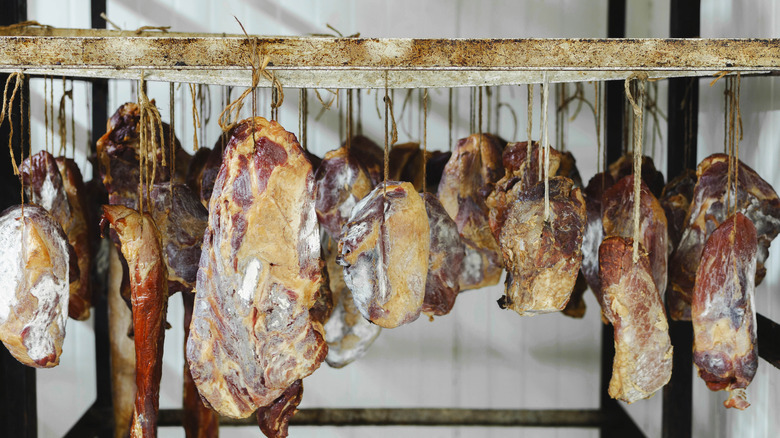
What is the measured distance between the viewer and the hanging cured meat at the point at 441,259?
100 inches

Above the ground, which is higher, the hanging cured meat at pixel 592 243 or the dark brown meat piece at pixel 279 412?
the hanging cured meat at pixel 592 243

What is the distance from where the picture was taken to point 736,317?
2.26 m

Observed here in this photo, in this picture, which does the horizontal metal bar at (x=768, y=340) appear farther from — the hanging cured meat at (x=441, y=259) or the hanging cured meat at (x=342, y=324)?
the hanging cured meat at (x=342, y=324)

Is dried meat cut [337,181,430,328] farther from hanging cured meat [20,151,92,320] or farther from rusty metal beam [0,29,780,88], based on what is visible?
hanging cured meat [20,151,92,320]

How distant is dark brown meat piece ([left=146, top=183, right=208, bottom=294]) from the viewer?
250 cm

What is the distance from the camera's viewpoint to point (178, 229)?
8.21 feet

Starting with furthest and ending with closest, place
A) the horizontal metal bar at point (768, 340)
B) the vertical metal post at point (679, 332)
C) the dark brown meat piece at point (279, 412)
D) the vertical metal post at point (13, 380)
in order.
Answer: the vertical metal post at point (679, 332), the vertical metal post at point (13, 380), the horizontal metal bar at point (768, 340), the dark brown meat piece at point (279, 412)

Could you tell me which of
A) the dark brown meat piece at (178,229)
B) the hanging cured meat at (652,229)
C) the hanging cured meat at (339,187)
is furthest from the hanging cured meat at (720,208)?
the dark brown meat piece at (178,229)

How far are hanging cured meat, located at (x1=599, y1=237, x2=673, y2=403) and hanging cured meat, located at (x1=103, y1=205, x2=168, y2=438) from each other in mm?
1336

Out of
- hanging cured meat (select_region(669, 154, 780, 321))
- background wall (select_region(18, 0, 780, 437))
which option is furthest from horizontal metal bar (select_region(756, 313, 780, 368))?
background wall (select_region(18, 0, 780, 437))

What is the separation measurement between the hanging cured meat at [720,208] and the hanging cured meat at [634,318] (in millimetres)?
342

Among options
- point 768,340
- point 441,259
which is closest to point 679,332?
point 768,340

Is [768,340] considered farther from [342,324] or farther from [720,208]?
[342,324]

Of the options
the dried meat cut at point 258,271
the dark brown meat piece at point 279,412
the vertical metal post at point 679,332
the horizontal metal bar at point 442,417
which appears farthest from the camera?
the horizontal metal bar at point 442,417
